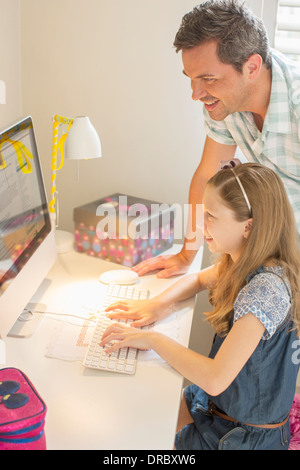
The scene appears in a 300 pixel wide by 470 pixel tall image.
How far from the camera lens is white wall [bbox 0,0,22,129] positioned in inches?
69.5

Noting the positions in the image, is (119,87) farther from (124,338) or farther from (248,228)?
(124,338)

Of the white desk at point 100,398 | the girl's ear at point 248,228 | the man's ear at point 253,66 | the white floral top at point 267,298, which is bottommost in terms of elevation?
the white desk at point 100,398

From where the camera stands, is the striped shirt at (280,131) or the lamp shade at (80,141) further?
the lamp shade at (80,141)

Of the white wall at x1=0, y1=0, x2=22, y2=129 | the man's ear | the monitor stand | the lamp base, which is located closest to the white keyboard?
the monitor stand

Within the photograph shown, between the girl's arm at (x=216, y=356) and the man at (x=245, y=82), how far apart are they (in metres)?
0.44

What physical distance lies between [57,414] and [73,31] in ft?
4.45

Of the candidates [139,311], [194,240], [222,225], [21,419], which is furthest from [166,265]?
[21,419]

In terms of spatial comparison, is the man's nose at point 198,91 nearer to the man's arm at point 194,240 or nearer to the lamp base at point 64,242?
the man's arm at point 194,240

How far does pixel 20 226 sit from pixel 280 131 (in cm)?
72

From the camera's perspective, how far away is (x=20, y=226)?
48.8 inches

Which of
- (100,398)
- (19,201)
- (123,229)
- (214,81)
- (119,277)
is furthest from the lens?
(123,229)

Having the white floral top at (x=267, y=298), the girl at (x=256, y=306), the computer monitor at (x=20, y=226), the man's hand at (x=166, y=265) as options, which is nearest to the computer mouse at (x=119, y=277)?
the man's hand at (x=166, y=265)

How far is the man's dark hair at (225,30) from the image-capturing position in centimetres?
129
